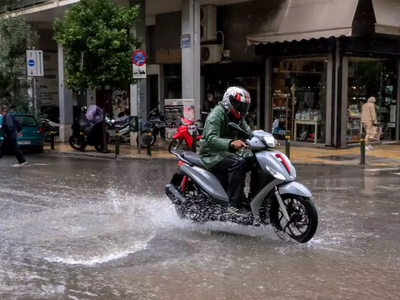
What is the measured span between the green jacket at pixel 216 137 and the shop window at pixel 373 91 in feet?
40.8

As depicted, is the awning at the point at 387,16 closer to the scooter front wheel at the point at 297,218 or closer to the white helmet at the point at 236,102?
the white helmet at the point at 236,102

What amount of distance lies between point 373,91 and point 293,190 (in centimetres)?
1460

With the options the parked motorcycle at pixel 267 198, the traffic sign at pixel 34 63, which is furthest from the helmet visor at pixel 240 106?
the traffic sign at pixel 34 63

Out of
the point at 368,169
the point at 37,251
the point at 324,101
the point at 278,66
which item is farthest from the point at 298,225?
the point at 278,66

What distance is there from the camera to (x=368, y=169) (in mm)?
13625

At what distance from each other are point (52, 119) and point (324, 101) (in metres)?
14.1

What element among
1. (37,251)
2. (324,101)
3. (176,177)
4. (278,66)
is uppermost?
(278,66)

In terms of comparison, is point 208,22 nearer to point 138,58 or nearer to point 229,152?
point 138,58

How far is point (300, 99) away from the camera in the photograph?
19.1 meters

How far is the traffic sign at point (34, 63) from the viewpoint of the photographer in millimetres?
19516

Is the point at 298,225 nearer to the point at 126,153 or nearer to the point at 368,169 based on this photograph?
the point at 368,169

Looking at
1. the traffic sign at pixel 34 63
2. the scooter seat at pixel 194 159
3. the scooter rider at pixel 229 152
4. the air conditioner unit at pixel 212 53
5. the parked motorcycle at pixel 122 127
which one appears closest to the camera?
the scooter rider at pixel 229 152

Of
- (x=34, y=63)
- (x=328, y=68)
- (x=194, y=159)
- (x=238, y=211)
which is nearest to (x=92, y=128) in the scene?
(x=34, y=63)

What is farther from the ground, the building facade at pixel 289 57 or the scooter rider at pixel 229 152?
the building facade at pixel 289 57
